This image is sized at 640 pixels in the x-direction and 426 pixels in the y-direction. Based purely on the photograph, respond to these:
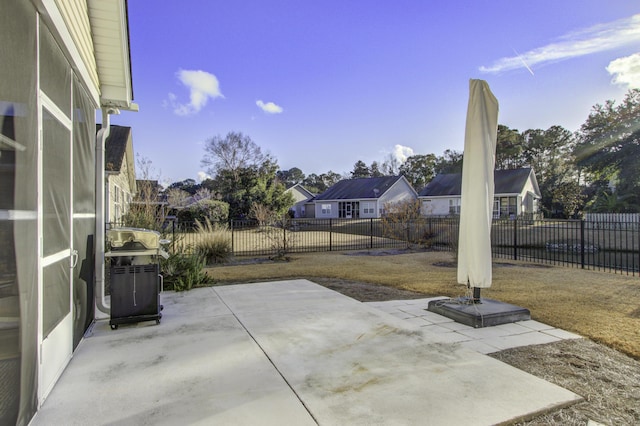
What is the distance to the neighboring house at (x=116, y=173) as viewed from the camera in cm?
1396

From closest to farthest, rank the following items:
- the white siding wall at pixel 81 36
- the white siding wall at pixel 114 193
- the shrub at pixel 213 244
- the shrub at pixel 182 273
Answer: the white siding wall at pixel 81 36 → the shrub at pixel 182 273 → the shrub at pixel 213 244 → the white siding wall at pixel 114 193

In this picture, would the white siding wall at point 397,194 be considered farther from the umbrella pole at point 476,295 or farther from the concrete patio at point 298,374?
the concrete patio at point 298,374

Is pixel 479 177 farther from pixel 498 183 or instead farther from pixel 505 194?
pixel 498 183

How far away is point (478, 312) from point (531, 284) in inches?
120

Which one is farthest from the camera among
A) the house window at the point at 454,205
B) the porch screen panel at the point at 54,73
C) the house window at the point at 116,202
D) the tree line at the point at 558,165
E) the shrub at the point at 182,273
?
the house window at the point at 454,205

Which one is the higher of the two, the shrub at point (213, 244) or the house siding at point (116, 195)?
the house siding at point (116, 195)

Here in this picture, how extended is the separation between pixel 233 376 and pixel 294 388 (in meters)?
0.54

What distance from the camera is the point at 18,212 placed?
189 centimetres

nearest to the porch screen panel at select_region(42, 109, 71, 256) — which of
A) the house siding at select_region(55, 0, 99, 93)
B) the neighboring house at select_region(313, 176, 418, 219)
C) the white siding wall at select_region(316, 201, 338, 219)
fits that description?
A: the house siding at select_region(55, 0, 99, 93)

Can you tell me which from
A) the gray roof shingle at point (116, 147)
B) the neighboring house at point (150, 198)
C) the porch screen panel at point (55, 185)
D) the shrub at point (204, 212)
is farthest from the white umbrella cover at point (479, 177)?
the shrub at point (204, 212)

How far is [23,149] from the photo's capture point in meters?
1.96

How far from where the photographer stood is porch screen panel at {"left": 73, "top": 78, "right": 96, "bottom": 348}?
3.39 metres

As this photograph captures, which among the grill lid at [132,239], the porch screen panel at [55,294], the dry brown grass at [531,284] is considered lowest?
the dry brown grass at [531,284]

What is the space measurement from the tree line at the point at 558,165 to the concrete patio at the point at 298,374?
13.8 metres
